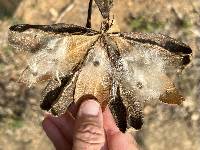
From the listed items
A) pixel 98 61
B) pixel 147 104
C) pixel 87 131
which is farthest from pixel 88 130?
pixel 147 104

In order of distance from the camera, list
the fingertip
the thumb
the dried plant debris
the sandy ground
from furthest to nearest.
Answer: the sandy ground < the fingertip < the thumb < the dried plant debris

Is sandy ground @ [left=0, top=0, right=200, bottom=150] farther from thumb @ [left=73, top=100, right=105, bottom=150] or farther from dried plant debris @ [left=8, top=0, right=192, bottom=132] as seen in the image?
dried plant debris @ [left=8, top=0, right=192, bottom=132]

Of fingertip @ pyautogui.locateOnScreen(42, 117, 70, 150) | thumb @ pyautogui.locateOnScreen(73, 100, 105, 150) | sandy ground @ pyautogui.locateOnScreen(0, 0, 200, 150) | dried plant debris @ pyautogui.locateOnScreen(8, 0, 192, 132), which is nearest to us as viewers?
dried plant debris @ pyautogui.locateOnScreen(8, 0, 192, 132)

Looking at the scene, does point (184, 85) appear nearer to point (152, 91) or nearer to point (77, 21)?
point (77, 21)

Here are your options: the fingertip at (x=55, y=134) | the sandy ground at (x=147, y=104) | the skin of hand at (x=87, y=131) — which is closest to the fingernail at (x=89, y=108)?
the skin of hand at (x=87, y=131)

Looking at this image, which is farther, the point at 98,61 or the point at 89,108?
the point at 89,108

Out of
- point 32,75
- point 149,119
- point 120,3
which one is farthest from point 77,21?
point 32,75

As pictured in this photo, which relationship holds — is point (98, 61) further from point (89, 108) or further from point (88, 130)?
point (88, 130)

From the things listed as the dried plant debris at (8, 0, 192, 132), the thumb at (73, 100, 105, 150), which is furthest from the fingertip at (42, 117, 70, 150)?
the dried plant debris at (8, 0, 192, 132)
